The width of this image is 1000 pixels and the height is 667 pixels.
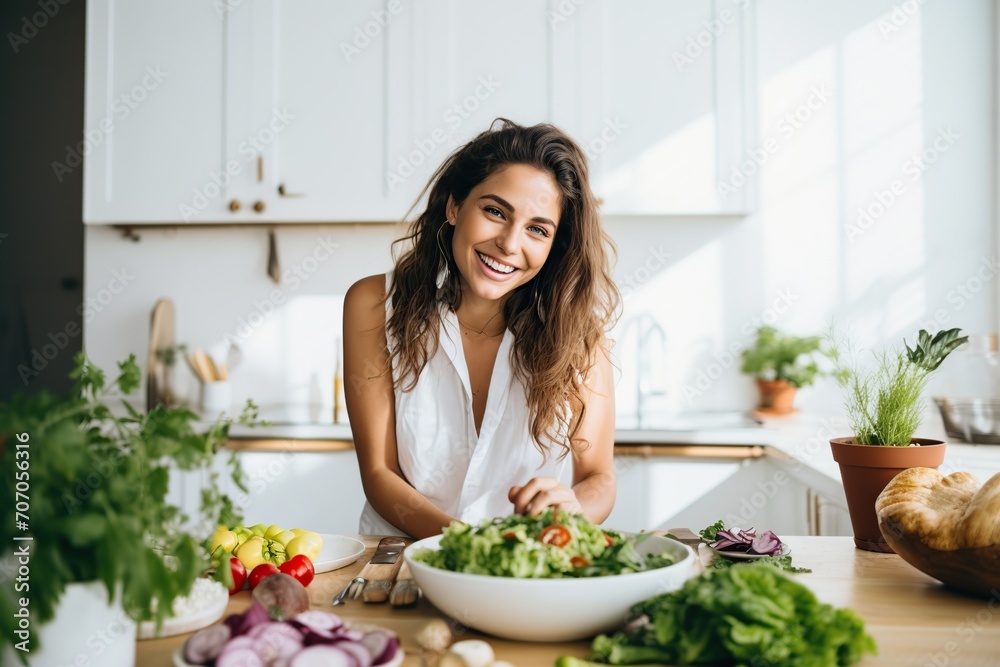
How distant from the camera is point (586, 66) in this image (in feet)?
9.45

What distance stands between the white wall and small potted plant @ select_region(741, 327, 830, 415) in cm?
11

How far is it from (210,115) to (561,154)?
1.87 m

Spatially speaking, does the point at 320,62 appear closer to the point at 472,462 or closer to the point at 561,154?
the point at 561,154

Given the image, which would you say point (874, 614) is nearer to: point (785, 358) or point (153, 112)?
point (785, 358)

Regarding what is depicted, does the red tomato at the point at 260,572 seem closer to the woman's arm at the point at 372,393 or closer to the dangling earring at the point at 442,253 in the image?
the woman's arm at the point at 372,393

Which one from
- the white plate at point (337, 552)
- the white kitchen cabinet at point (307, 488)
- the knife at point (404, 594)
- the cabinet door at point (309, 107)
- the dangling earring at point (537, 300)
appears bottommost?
the white kitchen cabinet at point (307, 488)

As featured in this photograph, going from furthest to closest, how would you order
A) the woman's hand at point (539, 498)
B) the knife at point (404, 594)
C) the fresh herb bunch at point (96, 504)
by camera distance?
the woman's hand at point (539, 498) → the knife at point (404, 594) → the fresh herb bunch at point (96, 504)

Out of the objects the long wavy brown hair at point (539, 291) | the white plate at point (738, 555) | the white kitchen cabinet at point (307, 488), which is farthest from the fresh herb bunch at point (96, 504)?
the white kitchen cabinet at point (307, 488)

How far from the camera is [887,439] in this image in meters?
1.22

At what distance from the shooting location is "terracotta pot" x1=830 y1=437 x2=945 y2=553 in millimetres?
1172

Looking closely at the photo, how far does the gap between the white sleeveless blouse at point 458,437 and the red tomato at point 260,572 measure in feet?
2.15

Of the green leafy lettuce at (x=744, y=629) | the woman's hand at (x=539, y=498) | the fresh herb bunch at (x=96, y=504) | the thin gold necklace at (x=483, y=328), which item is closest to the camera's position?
the fresh herb bunch at (x=96, y=504)

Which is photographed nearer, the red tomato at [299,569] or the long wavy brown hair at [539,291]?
the red tomato at [299,569]

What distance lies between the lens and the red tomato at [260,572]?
1.02 m
